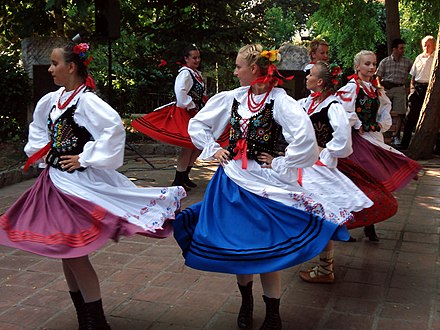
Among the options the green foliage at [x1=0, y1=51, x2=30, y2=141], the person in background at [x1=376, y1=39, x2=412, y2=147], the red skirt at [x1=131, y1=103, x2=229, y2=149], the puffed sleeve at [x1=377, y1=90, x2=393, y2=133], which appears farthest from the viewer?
the person in background at [x1=376, y1=39, x2=412, y2=147]

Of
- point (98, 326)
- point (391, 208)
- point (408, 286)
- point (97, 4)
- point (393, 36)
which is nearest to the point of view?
point (98, 326)

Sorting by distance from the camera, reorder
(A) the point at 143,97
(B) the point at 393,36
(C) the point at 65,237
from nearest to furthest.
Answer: (C) the point at 65,237
(B) the point at 393,36
(A) the point at 143,97

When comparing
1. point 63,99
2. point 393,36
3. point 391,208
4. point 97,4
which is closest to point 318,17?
point 393,36

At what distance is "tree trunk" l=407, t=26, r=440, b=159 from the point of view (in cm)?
965

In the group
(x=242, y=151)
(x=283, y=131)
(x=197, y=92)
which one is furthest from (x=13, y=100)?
(x=283, y=131)

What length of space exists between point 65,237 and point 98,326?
1.95 ft

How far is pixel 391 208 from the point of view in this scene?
4.77 meters

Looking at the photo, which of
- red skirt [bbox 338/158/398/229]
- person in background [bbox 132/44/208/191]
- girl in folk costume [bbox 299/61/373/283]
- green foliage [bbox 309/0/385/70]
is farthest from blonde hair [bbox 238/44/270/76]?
green foliage [bbox 309/0/385/70]

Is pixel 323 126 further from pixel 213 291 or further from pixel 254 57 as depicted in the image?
pixel 213 291

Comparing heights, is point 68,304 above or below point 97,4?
below

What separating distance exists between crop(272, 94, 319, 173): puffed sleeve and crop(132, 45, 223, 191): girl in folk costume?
3572 millimetres

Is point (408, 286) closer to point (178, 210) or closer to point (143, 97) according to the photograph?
point (178, 210)

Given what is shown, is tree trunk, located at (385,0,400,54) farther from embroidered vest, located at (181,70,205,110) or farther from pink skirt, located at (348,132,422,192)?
pink skirt, located at (348,132,422,192)

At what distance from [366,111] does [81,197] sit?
285 centimetres
